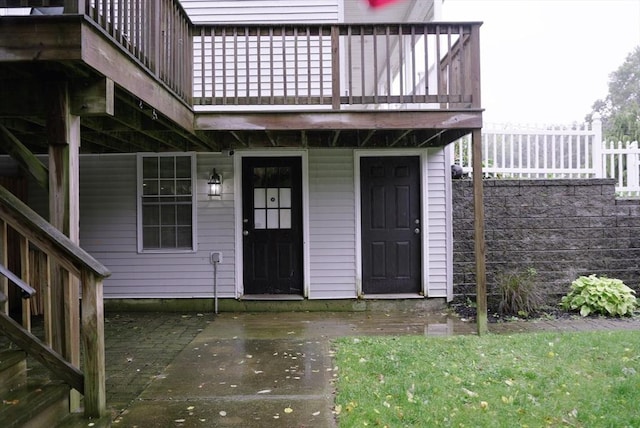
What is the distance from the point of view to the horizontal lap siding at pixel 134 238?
671cm

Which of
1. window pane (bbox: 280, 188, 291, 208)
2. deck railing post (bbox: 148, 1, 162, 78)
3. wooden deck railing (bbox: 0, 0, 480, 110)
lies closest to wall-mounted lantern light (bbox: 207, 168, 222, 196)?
window pane (bbox: 280, 188, 291, 208)

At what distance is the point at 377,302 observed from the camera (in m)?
6.67

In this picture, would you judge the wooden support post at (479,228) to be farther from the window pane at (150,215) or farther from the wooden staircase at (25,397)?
the window pane at (150,215)

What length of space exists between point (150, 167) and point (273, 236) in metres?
2.03

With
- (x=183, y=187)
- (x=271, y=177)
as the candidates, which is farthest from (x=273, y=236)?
(x=183, y=187)

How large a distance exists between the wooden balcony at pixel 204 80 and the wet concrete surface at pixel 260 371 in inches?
83.3

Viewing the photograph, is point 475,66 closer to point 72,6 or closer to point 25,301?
point 72,6

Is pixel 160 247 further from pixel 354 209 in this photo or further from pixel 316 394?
pixel 316 394

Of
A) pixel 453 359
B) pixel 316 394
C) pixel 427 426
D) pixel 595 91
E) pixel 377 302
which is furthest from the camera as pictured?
pixel 595 91

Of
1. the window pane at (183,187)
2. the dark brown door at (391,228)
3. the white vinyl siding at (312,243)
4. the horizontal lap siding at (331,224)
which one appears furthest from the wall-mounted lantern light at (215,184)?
the dark brown door at (391,228)

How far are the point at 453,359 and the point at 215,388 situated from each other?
6.99 feet

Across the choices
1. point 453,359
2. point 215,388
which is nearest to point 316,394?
point 215,388

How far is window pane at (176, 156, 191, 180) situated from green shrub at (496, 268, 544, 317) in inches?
182

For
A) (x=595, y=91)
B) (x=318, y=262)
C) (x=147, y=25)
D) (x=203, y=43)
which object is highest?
(x=595, y=91)
